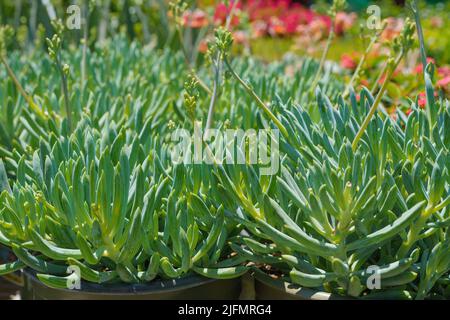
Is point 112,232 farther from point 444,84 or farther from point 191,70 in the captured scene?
point 444,84

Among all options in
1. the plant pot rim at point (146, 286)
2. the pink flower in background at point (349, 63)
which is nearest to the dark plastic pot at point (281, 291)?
the plant pot rim at point (146, 286)

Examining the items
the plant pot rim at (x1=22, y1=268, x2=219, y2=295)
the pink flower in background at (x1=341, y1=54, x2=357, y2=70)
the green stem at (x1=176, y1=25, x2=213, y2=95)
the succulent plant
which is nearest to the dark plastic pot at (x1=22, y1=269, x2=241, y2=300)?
the plant pot rim at (x1=22, y1=268, x2=219, y2=295)

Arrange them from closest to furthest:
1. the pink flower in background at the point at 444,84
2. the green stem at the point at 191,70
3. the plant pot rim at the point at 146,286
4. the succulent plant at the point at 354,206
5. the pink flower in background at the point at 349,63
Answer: the succulent plant at the point at 354,206 → the plant pot rim at the point at 146,286 → the green stem at the point at 191,70 → the pink flower in background at the point at 444,84 → the pink flower in background at the point at 349,63

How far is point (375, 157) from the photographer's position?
1.29 meters

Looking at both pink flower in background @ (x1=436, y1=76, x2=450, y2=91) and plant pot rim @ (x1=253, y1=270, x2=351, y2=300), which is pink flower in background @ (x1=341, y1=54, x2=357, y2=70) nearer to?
pink flower in background @ (x1=436, y1=76, x2=450, y2=91)

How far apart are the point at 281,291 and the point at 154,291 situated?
26cm

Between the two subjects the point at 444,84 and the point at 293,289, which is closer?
the point at 293,289

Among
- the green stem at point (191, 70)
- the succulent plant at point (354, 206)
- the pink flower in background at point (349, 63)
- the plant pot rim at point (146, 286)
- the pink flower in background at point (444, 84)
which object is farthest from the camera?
the pink flower in background at point (349, 63)

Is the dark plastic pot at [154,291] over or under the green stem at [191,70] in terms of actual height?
under

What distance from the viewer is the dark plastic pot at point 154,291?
50.7 inches

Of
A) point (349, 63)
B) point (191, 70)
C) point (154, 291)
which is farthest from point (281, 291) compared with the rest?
point (349, 63)

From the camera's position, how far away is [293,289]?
1.29m

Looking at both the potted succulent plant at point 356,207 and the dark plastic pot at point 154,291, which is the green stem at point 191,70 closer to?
the potted succulent plant at point 356,207
